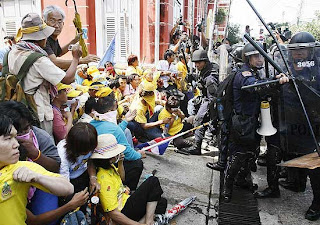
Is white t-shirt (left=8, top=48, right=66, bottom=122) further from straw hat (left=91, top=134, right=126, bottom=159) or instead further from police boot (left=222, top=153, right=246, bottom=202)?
police boot (left=222, top=153, right=246, bottom=202)

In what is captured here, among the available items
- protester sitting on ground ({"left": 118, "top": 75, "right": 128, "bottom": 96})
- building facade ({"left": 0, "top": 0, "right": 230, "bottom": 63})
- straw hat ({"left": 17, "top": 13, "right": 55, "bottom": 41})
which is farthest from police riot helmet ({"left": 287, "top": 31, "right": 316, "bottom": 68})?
building facade ({"left": 0, "top": 0, "right": 230, "bottom": 63})

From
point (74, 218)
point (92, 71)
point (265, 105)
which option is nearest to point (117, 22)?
point (92, 71)

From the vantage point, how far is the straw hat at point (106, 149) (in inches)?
93.6

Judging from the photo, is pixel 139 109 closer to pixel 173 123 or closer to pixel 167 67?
pixel 173 123

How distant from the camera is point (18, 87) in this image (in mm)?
2506

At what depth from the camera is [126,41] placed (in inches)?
348

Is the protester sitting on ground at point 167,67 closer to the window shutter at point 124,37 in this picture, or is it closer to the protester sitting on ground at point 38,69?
the window shutter at point 124,37

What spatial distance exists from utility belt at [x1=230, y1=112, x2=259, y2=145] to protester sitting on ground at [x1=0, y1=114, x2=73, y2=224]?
2.22 meters

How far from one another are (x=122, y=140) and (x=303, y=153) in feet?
6.82

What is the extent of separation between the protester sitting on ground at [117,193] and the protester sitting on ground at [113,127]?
0.40 m

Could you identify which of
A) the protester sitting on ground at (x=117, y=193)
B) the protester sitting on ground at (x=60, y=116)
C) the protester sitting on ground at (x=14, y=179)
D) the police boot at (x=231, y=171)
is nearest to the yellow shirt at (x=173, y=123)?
the police boot at (x=231, y=171)

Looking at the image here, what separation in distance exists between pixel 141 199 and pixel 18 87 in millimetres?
1491

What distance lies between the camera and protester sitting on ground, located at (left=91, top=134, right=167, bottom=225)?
236cm

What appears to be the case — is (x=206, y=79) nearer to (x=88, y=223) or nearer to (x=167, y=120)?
(x=167, y=120)
